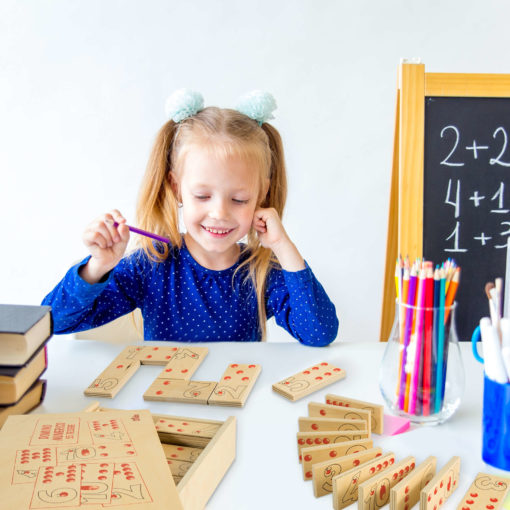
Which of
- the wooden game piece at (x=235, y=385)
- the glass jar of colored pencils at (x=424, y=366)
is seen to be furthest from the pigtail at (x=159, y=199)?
the glass jar of colored pencils at (x=424, y=366)

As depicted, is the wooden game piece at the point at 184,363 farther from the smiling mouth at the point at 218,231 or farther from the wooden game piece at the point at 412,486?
the wooden game piece at the point at 412,486

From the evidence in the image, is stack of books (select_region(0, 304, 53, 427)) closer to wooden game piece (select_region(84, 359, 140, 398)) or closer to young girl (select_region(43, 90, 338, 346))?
wooden game piece (select_region(84, 359, 140, 398))

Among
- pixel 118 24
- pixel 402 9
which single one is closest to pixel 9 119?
pixel 118 24

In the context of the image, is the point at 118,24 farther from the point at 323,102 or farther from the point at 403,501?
the point at 403,501

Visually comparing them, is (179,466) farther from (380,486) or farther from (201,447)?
(380,486)

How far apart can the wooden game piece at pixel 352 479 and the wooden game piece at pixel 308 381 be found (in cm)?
23

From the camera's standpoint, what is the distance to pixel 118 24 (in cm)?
227

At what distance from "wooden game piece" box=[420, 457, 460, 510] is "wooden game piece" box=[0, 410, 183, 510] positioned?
25 cm

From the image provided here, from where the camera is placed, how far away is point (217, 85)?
230cm

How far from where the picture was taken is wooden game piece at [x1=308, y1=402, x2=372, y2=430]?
2.52 ft

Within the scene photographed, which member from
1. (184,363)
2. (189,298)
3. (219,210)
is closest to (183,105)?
(219,210)

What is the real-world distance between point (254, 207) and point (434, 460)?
70 cm

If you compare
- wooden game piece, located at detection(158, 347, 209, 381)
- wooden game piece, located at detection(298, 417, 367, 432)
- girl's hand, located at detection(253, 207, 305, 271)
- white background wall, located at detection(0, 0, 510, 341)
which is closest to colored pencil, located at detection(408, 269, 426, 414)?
wooden game piece, located at detection(298, 417, 367, 432)

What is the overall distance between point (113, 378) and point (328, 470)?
1.35 feet
